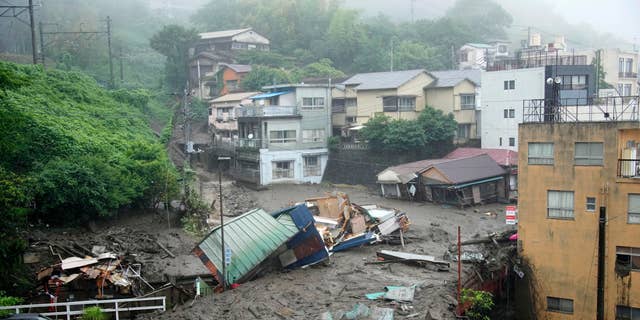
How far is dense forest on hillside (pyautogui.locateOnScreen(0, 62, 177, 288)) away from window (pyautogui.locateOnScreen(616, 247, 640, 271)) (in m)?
20.4

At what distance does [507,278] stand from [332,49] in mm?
46448

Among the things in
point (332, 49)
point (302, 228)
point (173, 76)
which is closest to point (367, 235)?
point (302, 228)

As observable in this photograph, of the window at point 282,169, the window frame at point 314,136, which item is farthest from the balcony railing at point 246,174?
the window frame at point 314,136

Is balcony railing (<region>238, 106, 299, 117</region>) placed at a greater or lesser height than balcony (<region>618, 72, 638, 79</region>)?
lesser

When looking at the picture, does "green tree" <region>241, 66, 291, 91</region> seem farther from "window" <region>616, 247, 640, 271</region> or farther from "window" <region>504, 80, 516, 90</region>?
"window" <region>616, 247, 640, 271</region>

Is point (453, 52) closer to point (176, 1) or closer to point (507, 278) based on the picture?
point (507, 278)

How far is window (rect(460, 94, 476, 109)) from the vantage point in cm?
3959

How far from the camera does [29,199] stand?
21344 millimetres

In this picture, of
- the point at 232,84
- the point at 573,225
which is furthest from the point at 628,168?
the point at 232,84

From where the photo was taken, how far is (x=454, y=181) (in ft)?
103

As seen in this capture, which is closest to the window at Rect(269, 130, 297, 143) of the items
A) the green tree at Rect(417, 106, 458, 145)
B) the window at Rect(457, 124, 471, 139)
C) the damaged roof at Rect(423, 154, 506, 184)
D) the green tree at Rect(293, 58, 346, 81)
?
the green tree at Rect(417, 106, 458, 145)

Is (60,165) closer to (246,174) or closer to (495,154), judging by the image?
(246,174)

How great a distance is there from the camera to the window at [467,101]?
130ft

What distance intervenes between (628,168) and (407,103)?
22199mm
